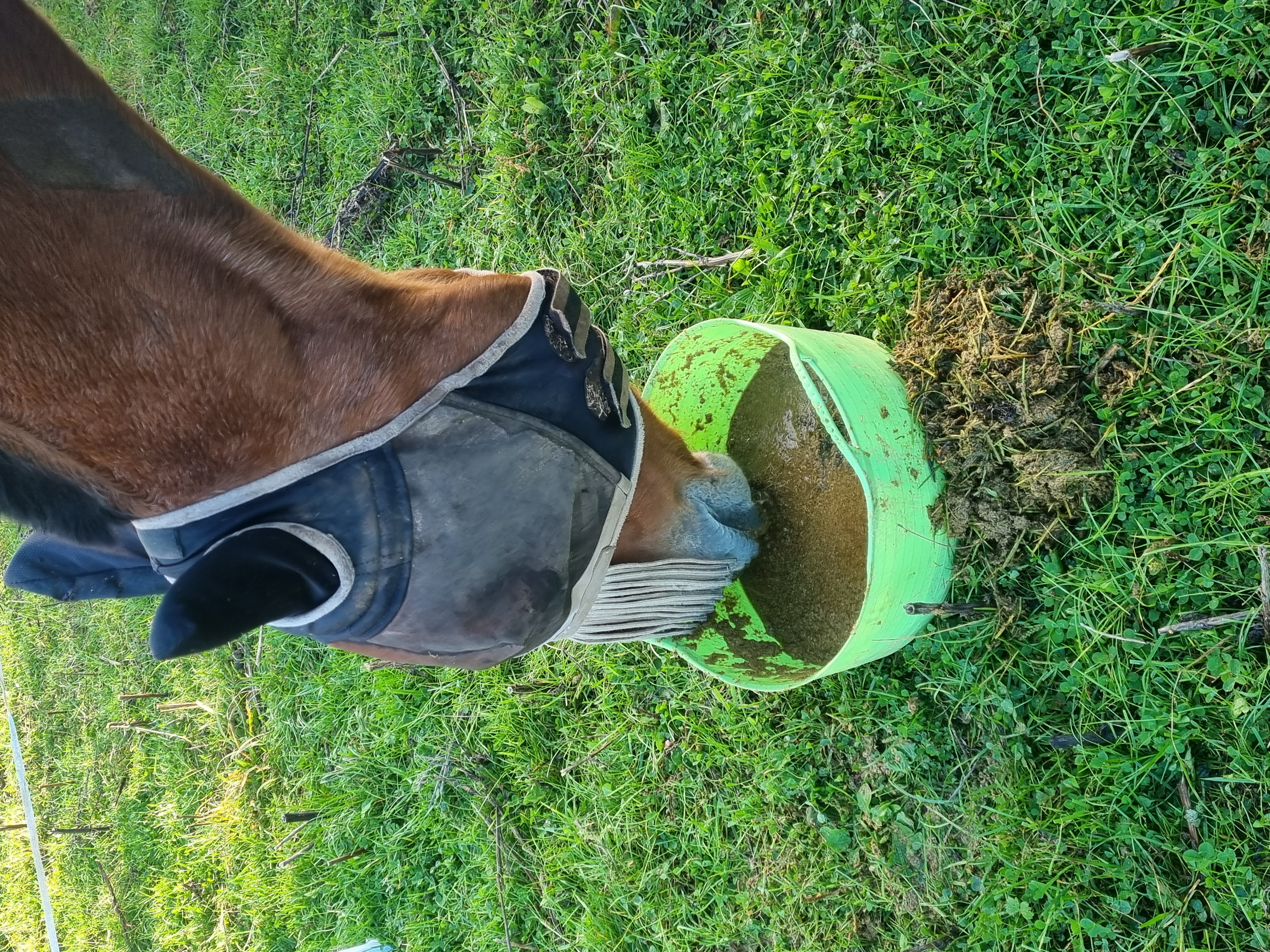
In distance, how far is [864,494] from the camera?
1.98 meters

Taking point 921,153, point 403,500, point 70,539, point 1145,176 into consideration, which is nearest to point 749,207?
point 921,153

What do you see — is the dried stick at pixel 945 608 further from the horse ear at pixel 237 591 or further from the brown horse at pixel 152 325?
the horse ear at pixel 237 591

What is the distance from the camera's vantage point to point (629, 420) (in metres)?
1.61

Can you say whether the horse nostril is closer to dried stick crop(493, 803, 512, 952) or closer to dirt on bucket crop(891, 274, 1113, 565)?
dirt on bucket crop(891, 274, 1113, 565)

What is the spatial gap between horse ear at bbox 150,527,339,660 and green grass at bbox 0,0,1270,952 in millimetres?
1341

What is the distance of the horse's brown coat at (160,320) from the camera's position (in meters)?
1.06

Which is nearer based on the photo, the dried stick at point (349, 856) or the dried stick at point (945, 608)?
the dried stick at point (945, 608)

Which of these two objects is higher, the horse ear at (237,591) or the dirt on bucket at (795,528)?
the horse ear at (237,591)

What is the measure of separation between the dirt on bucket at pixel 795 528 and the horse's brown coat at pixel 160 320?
1058 mm

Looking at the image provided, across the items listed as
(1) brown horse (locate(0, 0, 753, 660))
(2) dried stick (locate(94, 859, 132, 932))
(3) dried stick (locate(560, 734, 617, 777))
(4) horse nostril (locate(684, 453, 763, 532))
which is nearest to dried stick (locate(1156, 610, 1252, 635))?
(4) horse nostril (locate(684, 453, 763, 532))

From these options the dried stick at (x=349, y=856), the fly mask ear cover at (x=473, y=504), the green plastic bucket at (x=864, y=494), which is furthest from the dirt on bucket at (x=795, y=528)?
the dried stick at (x=349, y=856)

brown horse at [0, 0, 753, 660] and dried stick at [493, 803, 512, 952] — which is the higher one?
brown horse at [0, 0, 753, 660]

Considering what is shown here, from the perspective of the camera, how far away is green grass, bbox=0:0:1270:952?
5.28ft

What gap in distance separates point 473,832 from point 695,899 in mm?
926
